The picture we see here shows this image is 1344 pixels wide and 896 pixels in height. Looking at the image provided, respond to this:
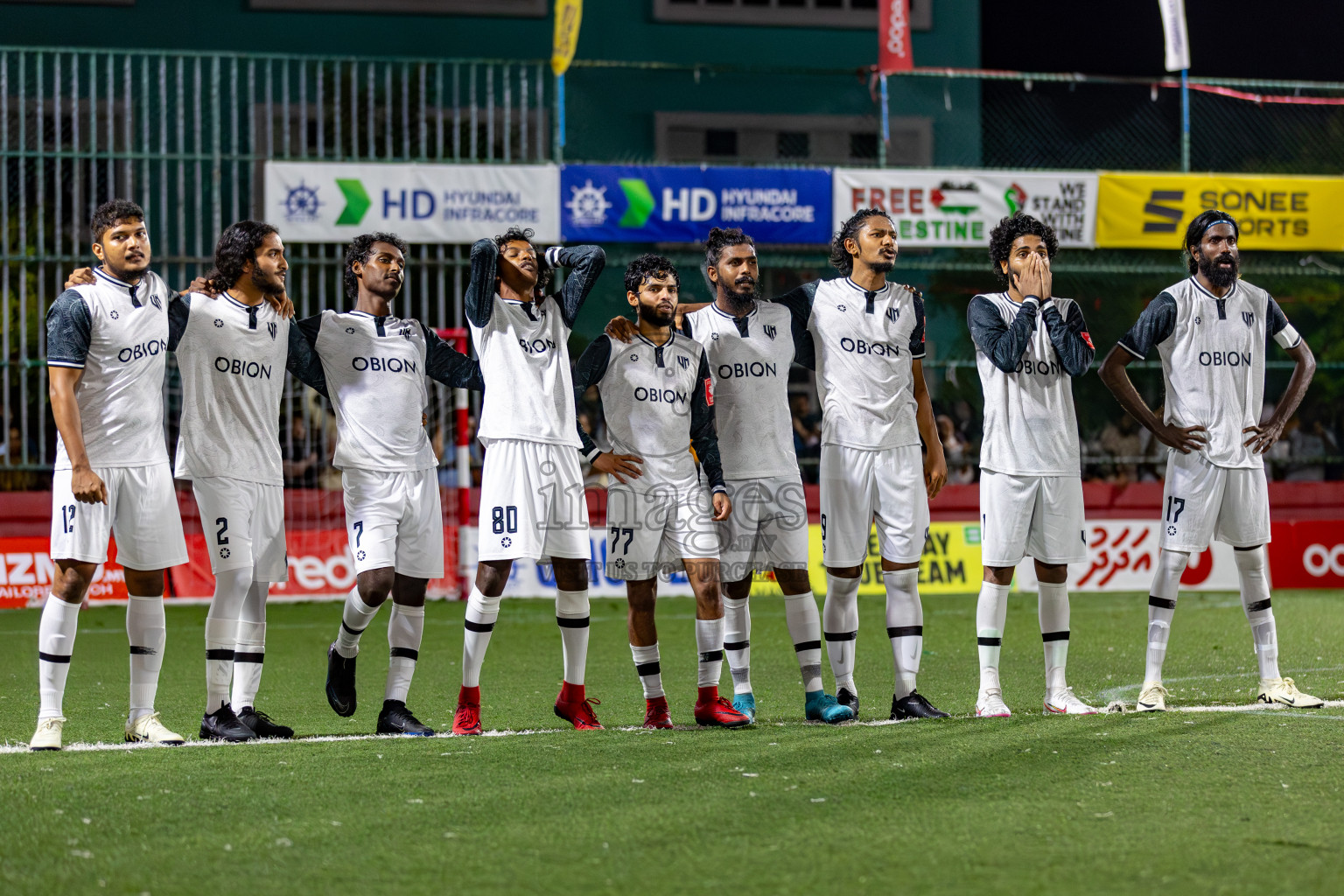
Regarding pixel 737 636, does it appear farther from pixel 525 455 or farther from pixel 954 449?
pixel 954 449

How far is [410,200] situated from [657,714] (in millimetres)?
9640

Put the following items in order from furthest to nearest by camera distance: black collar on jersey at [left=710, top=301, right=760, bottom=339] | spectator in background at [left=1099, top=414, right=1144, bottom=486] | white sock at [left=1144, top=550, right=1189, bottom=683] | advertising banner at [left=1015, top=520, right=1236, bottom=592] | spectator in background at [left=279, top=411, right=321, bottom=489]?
spectator in background at [left=1099, top=414, right=1144, bottom=486] → advertising banner at [left=1015, top=520, right=1236, bottom=592] → spectator in background at [left=279, top=411, right=321, bottom=489] → white sock at [left=1144, top=550, right=1189, bottom=683] → black collar on jersey at [left=710, top=301, right=760, bottom=339]

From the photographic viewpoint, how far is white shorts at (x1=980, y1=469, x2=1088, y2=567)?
22.5ft

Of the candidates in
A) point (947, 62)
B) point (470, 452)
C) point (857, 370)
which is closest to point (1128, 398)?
point (857, 370)

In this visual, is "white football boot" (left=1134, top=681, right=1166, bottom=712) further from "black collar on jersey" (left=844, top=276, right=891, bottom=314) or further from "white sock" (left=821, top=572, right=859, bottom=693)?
"black collar on jersey" (left=844, top=276, right=891, bottom=314)

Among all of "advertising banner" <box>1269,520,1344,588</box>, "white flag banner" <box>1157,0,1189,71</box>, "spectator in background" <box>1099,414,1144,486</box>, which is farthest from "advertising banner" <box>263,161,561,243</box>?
"advertising banner" <box>1269,520,1344,588</box>

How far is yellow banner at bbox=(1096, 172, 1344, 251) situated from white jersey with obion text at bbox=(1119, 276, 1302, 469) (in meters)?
9.40

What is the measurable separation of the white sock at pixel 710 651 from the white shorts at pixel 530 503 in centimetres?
63

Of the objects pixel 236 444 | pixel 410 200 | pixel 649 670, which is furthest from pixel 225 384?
pixel 410 200

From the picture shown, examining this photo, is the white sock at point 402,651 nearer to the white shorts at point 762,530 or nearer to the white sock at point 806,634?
the white shorts at point 762,530

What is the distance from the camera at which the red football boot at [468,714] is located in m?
6.34

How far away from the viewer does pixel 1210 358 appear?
7156mm

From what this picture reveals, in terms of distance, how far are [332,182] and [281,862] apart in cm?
1181

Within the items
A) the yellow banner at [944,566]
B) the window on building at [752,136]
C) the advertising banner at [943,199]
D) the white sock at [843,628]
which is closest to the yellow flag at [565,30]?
the advertising banner at [943,199]
